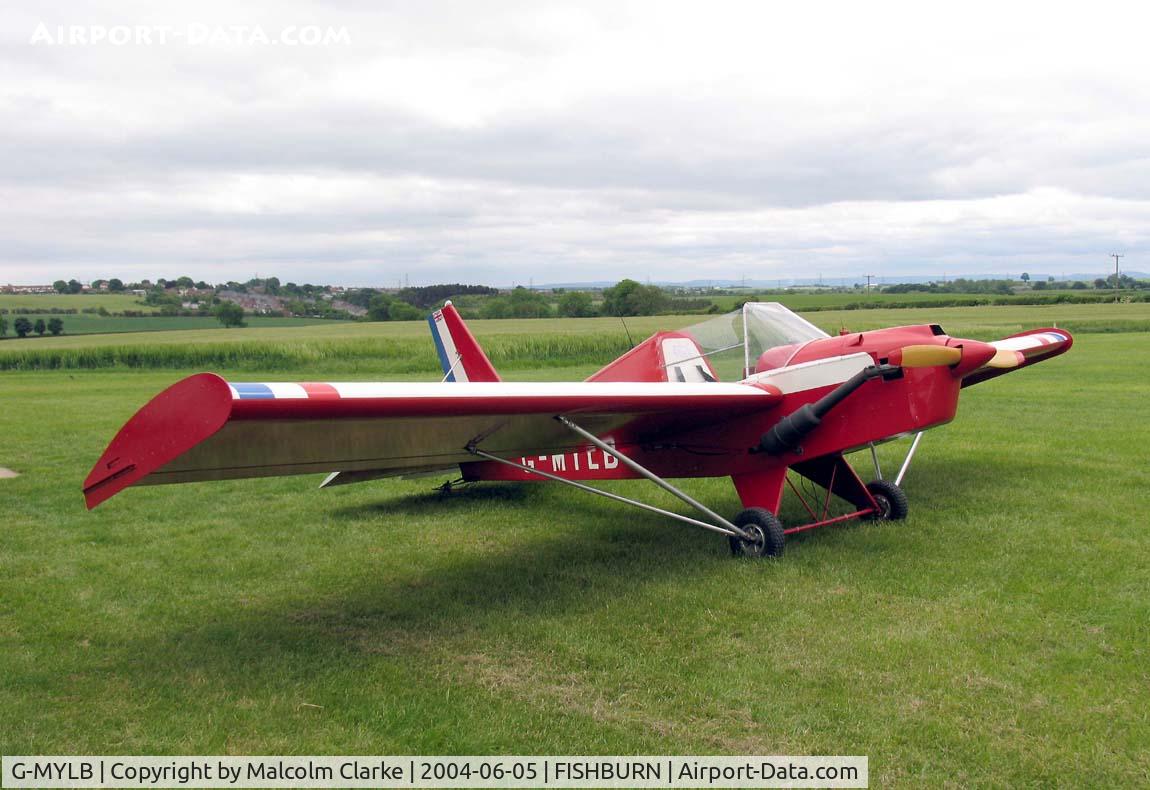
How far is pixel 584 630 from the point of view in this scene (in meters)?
5.13

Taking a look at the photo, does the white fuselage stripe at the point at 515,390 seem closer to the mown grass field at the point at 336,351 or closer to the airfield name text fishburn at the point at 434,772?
the airfield name text fishburn at the point at 434,772

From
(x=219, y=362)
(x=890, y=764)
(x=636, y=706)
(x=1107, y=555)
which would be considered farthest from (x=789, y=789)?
(x=219, y=362)

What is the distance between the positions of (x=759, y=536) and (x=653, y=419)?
115cm

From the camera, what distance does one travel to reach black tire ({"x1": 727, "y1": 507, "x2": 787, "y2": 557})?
6352 mm

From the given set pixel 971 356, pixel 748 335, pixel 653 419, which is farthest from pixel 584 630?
pixel 971 356

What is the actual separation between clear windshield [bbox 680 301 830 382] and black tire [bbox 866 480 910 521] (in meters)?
1.39

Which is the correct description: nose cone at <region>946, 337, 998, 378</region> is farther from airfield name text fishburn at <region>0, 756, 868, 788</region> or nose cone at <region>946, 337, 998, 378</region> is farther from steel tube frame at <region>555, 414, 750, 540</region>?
airfield name text fishburn at <region>0, 756, 868, 788</region>

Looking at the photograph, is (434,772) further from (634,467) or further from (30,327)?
(30,327)

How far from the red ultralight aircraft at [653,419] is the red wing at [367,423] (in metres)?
0.01

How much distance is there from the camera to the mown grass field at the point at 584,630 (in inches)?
152

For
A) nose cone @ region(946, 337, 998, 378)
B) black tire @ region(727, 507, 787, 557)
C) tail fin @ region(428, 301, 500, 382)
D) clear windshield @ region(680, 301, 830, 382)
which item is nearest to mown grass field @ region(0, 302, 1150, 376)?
tail fin @ region(428, 301, 500, 382)

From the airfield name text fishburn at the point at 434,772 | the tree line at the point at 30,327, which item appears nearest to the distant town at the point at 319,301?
the tree line at the point at 30,327

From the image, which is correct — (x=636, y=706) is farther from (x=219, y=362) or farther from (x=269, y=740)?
(x=219, y=362)

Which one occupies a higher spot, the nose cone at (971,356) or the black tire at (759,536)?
the nose cone at (971,356)
